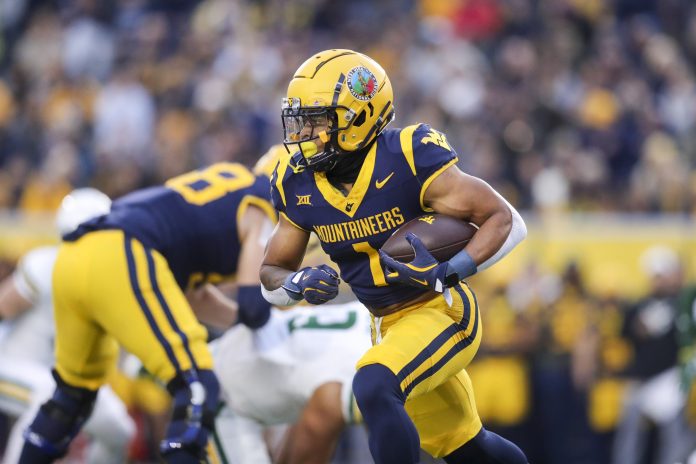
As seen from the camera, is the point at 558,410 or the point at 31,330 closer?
the point at 31,330

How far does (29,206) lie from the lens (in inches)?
448

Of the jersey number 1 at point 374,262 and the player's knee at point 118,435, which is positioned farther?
the player's knee at point 118,435

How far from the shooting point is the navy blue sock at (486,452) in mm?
5141

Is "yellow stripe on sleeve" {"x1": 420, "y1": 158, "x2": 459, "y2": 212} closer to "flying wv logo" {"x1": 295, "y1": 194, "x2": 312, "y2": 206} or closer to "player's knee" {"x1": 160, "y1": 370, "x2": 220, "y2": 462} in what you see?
"flying wv logo" {"x1": 295, "y1": 194, "x2": 312, "y2": 206}

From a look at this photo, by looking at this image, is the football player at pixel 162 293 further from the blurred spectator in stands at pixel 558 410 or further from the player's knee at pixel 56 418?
the blurred spectator in stands at pixel 558 410

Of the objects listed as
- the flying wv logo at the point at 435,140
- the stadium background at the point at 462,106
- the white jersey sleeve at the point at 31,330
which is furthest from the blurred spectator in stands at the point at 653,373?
the white jersey sleeve at the point at 31,330

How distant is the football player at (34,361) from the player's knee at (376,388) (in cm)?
262

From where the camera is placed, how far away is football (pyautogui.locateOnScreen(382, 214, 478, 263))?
4793mm

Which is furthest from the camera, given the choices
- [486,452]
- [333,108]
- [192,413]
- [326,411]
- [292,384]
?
[292,384]

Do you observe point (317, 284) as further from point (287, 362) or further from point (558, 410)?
point (558, 410)

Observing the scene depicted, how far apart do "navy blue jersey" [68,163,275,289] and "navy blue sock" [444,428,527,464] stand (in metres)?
1.64

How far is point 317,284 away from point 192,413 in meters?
1.14

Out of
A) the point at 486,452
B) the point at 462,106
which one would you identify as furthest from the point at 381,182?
the point at 462,106

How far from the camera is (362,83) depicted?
4.97 m
